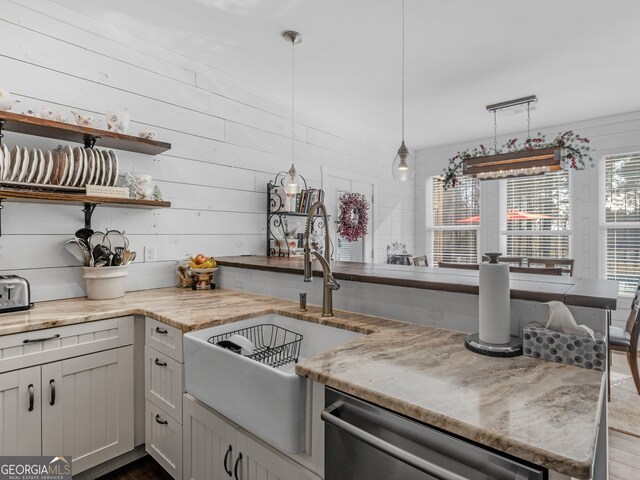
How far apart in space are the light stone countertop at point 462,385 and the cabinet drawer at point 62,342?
4 cm

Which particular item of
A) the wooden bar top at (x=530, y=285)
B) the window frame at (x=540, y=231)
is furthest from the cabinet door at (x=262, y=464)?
the window frame at (x=540, y=231)

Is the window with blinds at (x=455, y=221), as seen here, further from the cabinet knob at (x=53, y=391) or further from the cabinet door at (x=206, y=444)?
the cabinet knob at (x=53, y=391)

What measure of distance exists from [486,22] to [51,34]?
2693 mm

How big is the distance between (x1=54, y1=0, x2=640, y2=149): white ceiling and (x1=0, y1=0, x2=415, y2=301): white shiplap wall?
0.15m

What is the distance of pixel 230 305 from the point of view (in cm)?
197

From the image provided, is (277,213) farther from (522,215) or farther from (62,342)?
(522,215)

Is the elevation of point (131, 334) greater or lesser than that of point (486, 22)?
lesser

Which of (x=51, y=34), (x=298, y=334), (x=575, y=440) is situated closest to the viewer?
(x=575, y=440)

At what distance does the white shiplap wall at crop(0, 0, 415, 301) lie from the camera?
204 centimetres

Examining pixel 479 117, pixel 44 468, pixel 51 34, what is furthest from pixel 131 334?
pixel 479 117

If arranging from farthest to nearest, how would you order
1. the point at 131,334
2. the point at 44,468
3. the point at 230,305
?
the point at 230,305 → the point at 131,334 → the point at 44,468

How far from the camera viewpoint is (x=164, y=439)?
1.72m

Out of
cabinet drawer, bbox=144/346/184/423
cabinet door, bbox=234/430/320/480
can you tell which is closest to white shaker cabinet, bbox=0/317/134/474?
cabinet drawer, bbox=144/346/184/423

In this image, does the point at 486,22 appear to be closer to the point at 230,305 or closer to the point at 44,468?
the point at 230,305
